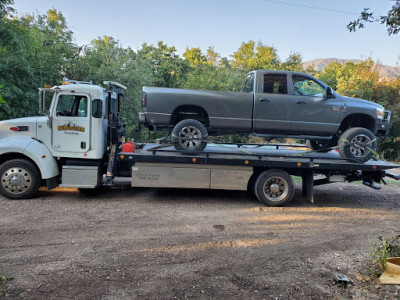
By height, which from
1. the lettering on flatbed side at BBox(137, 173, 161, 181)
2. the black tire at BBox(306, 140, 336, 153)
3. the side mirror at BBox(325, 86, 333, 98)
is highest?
the side mirror at BBox(325, 86, 333, 98)

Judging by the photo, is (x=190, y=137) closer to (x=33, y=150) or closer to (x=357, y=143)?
(x=33, y=150)

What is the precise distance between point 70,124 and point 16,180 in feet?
5.12

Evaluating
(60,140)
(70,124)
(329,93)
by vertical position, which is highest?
(329,93)

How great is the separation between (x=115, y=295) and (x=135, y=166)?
3.48 meters

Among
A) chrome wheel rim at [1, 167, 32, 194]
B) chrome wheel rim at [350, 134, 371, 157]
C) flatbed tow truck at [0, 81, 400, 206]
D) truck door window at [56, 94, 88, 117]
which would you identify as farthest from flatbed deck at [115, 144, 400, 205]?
chrome wheel rim at [1, 167, 32, 194]

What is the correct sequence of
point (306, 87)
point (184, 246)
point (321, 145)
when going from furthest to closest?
point (321, 145)
point (306, 87)
point (184, 246)

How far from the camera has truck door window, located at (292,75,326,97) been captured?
664 centimetres

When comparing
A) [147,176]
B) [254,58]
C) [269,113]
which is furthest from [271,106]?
[254,58]

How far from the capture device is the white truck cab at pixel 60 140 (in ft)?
20.2

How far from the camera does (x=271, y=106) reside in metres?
6.54

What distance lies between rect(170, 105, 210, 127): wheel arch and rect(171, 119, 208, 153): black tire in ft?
0.95

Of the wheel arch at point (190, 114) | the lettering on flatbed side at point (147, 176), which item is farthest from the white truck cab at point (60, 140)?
the wheel arch at point (190, 114)

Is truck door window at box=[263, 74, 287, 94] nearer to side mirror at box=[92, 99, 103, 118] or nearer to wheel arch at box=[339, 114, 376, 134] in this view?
wheel arch at box=[339, 114, 376, 134]

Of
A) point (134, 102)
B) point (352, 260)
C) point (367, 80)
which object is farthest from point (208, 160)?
point (367, 80)
